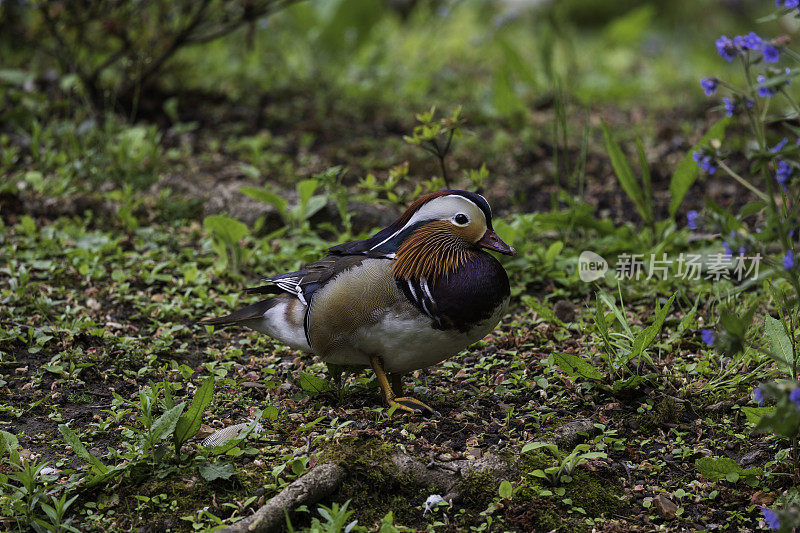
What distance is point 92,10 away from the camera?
21.4 ft

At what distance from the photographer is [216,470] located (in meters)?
3.00

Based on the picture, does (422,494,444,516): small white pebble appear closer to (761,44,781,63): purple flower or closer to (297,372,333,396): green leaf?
(297,372,333,396): green leaf

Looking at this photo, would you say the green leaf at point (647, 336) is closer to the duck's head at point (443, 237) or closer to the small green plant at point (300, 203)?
the duck's head at point (443, 237)

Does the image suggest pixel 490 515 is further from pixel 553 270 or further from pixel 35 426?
pixel 553 270

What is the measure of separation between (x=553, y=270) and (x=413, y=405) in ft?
5.80

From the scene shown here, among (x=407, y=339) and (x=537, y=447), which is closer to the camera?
(x=537, y=447)

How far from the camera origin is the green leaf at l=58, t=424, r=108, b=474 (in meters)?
2.92

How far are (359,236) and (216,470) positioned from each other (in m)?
2.08

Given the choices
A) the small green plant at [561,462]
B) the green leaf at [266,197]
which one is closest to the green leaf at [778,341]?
the small green plant at [561,462]

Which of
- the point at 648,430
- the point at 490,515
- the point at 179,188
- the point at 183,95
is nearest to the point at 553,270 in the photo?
the point at 648,430

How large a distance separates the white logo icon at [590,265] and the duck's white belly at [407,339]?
119 centimetres

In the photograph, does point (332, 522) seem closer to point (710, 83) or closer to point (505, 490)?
point (505, 490)

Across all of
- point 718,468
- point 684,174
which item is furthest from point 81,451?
point 684,174

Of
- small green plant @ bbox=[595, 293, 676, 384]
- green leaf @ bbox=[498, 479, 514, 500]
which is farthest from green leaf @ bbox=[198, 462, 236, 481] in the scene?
small green plant @ bbox=[595, 293, 676, 384]
